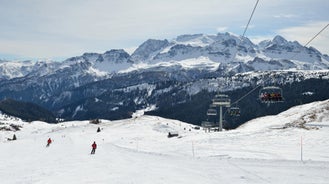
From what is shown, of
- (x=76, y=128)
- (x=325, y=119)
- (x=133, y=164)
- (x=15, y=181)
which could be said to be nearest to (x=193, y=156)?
(x=133, y=164)

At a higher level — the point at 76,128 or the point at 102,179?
the point at 102,179

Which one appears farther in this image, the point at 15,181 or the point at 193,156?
the point at 193,156

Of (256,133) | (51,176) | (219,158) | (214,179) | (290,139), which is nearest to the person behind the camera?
(214,179)

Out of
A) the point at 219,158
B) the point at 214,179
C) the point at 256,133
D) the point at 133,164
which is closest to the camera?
the point at 214,179

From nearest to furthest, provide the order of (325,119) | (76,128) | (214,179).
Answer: (214,179) → (325,119) → (76,128)

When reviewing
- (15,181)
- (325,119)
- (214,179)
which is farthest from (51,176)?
(325,119)

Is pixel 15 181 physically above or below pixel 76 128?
above

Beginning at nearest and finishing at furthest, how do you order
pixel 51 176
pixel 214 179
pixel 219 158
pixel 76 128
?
pixel 214 179 < pixel 51 176 < pixel 219 158 < pixel 76 128

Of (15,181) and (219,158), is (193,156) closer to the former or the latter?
(219,158)

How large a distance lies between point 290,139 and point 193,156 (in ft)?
55.7

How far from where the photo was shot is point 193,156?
46.5 m

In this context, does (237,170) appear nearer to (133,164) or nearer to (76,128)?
(133,164)

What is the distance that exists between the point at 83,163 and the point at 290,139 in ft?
96.9

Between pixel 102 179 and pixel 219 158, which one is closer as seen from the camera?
pixel 102 179
